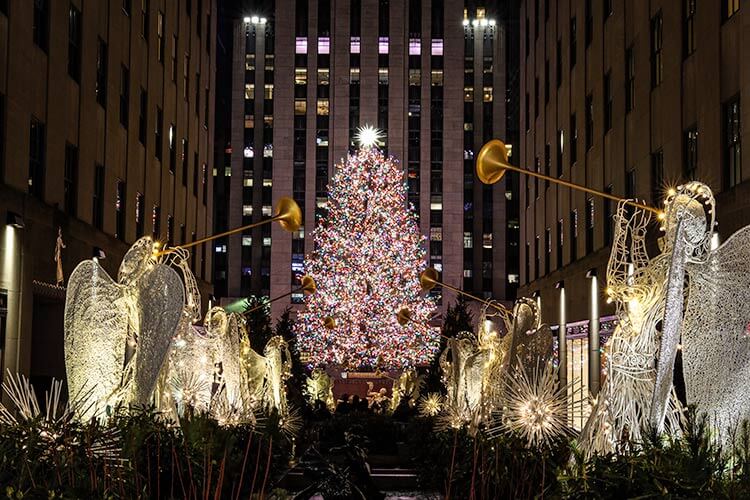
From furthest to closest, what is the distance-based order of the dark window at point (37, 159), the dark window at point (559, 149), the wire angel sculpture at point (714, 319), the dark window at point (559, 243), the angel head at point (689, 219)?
the dark window at point (559, 149) → the dark window at point (559, 243) → the dark window at point (37, 159) → the wire angel sculpture at point (714, 319) → the angel head at point (689, 219)

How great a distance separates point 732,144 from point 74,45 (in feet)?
56.6

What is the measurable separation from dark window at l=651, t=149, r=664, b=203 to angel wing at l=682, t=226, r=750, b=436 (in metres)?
16.3

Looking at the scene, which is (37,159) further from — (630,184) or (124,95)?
(630,184)

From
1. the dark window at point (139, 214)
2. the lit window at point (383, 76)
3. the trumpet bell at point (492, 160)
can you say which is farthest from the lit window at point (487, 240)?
the trumpet bell at point (492, 160)

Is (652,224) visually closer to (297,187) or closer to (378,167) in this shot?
(378,167)

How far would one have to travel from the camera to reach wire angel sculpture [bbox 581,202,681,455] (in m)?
9.94

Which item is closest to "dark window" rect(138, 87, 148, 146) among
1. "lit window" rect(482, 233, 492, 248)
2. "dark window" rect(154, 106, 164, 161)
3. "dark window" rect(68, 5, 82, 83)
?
"dark window" rect(154, 106, 164, 161)

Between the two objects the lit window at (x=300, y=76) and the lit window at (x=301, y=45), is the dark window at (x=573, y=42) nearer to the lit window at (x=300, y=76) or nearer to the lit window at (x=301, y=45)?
the lit window at (x=300, y=76)

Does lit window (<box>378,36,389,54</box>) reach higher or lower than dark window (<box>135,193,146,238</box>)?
higher

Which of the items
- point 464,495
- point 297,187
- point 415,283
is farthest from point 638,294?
point 297,187

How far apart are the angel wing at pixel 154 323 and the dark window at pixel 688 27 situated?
16283 mm

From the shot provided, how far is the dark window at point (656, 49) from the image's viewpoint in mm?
26386

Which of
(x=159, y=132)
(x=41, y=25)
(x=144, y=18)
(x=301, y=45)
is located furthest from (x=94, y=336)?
(x=301, y=45)

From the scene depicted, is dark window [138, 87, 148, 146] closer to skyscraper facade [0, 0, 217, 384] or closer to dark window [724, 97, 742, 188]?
skyscraper facade [0, 0, 217, 384]
